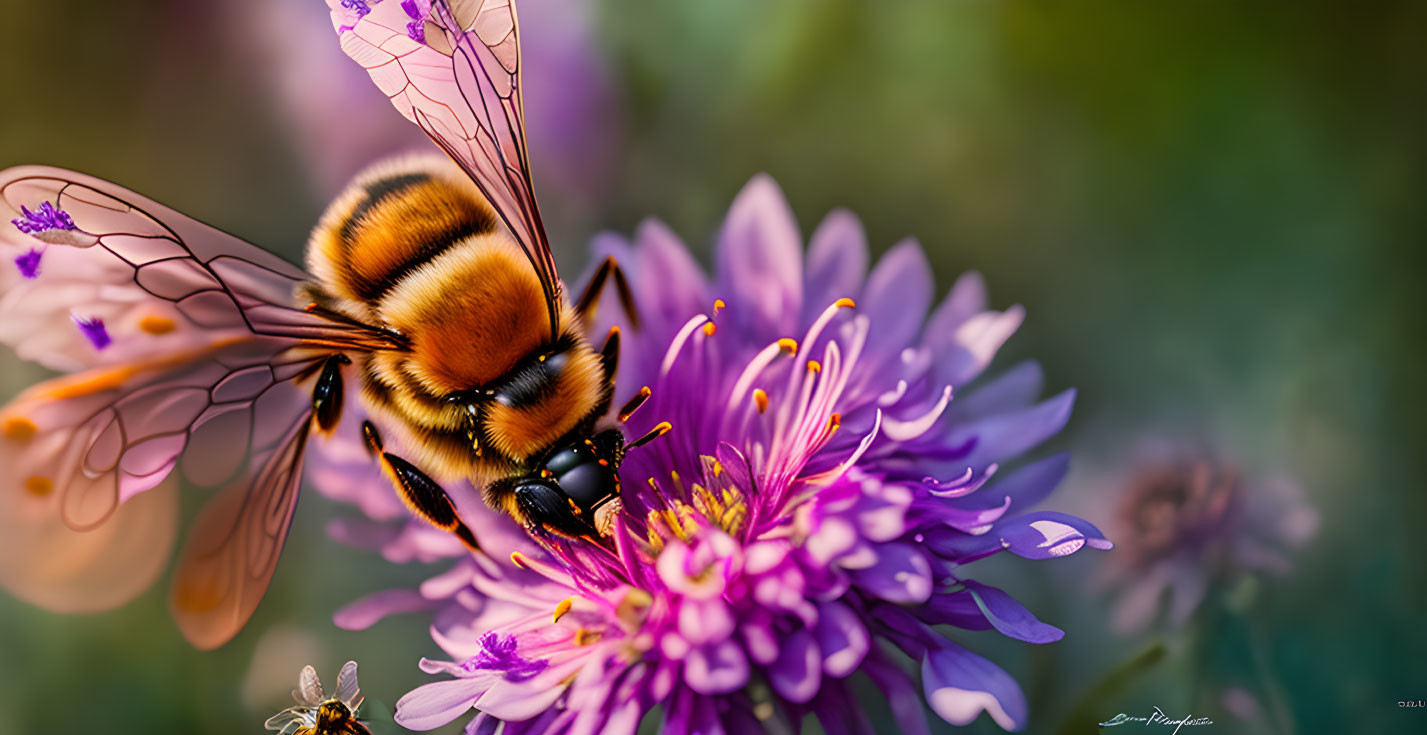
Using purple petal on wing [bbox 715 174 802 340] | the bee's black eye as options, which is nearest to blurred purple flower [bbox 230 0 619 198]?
purple petal on wing [bbox 715 174 802 340]

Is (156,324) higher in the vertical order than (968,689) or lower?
higher

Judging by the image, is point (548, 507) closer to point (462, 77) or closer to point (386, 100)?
point (462, 77)

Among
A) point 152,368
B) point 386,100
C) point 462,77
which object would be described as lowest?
point 152,368

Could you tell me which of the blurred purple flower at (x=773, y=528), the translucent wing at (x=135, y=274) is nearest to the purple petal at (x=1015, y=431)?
the blurred purple flower at (x=773, y=528)

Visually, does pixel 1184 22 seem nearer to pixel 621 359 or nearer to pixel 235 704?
pixel 621 359

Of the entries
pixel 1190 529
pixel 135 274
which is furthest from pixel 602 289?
pixel 1190 529

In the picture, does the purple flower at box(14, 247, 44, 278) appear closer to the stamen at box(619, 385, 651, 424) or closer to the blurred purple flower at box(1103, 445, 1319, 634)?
the stamen at box(619, 385, 651, 424)
